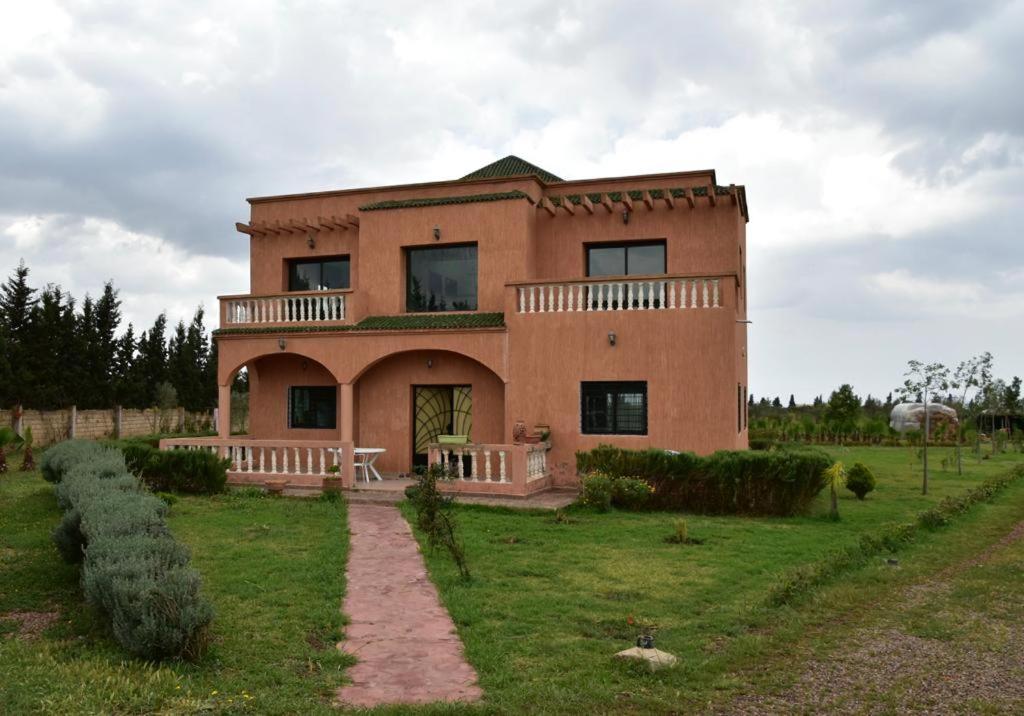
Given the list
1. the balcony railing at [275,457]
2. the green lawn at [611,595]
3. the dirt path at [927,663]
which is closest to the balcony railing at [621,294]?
the green lawn at [611,595]

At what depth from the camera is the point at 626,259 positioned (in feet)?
60.0

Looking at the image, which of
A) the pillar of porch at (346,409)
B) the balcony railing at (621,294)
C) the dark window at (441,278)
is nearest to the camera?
the balcony railing at (621,294)

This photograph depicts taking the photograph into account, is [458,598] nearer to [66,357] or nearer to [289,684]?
[289,684]

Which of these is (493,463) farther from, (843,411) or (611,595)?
(843,411)

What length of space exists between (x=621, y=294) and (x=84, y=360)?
80.8 feet

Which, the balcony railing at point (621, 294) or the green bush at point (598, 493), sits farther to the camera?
the balcony railing at point (621, 294)

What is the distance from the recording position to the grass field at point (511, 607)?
5449mm

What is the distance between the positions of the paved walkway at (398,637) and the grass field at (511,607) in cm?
17

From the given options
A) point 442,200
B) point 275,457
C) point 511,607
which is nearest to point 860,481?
point 442,200

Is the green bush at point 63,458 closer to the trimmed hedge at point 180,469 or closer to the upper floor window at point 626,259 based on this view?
the trimmed hedge at point 180,469

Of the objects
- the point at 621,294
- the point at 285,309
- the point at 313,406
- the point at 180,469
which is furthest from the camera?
the point at 313,406

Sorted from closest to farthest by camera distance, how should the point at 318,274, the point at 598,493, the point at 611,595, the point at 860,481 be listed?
the point at 611,595
the point at 598,493
the point at 860,481
the point at 318,274

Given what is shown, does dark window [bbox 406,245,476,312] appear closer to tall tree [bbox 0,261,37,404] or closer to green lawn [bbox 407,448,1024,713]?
green lawn [bbox 407,448,1024,713]

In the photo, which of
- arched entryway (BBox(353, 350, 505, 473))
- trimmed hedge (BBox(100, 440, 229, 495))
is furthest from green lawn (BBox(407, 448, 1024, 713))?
trimmed hedge (BBox(100, 440, 229, 495))
